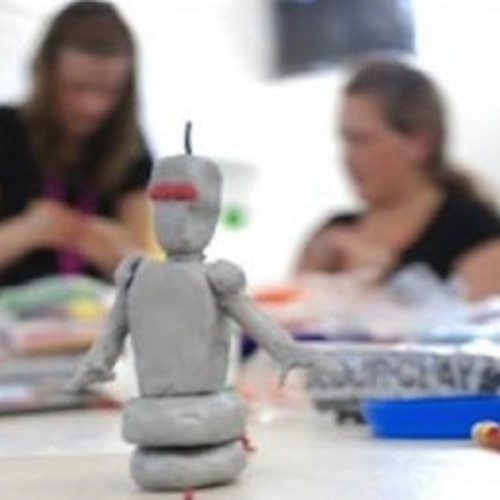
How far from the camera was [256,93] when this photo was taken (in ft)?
7.46

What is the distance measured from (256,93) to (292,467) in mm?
1818

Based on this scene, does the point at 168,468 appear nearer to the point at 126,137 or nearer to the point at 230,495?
the point at 230,495

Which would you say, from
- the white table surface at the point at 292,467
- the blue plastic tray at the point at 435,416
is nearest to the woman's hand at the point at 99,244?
the white table surface at the point at 292,467

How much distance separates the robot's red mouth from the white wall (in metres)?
1.51

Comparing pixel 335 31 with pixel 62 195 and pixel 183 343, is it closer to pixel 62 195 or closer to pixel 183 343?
pixel 62 195

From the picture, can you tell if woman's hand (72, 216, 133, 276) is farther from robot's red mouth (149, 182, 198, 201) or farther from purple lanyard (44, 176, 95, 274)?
robot's red mouth (149, 182, 198, 201)

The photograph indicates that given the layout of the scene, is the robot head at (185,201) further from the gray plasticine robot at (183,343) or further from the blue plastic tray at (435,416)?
the blue plastic tray at (435,416)

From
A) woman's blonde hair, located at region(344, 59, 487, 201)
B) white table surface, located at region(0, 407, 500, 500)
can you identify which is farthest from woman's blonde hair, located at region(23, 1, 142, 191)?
white table surface, located at region(0, 407, 500, 500)

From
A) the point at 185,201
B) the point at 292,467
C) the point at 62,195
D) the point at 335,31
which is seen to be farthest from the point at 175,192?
the point at 335,31

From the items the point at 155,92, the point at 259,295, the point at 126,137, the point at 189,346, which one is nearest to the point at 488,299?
the point at 259,295

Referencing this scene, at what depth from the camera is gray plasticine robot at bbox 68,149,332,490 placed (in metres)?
0.44

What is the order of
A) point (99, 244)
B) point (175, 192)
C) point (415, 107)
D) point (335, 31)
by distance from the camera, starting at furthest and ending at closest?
point (335, 31), point (415, 107), point (99, 244), point (175, 192)

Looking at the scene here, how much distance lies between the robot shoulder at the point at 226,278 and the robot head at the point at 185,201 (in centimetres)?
1

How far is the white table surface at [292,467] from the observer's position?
17.3 inches
